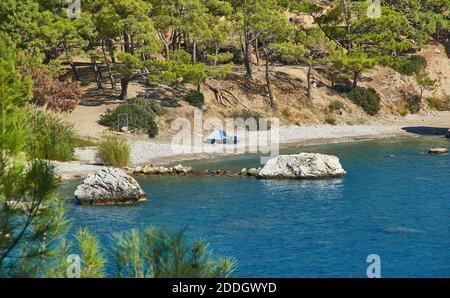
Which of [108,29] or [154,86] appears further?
[154,86]

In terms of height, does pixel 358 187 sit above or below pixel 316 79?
below

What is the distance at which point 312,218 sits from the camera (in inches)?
1463

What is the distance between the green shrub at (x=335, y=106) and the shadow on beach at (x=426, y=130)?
24.4 ft

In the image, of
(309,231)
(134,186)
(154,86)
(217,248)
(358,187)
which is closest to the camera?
(217,248)

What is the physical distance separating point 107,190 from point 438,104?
197 ft

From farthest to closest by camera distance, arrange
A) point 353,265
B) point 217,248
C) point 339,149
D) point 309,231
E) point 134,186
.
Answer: point 339,149, point 134,186, point 309,231, point 217,248, point 353,265

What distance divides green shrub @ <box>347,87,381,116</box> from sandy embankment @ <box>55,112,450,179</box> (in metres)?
2.36

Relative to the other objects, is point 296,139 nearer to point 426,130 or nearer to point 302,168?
point 426,130

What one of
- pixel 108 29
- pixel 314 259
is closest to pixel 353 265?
pixel 314 259

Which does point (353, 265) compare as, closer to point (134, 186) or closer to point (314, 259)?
point (314, 259)

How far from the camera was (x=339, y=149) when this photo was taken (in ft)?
214

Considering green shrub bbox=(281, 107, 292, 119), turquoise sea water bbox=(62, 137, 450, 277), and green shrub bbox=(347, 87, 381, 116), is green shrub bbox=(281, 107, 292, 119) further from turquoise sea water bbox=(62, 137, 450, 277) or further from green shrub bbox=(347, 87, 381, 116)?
turquoise sea water bbox=(62, 137, 450, 277)

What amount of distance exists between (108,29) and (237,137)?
50.1 ft

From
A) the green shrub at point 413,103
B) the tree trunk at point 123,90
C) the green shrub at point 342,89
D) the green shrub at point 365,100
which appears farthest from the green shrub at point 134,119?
the green shrub at point 413,103
